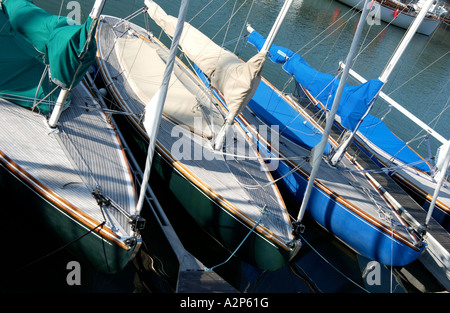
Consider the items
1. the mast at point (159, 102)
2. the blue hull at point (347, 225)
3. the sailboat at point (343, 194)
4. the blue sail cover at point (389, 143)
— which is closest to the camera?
the mast at point (159, 102)

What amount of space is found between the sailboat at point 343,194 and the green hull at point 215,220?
42.2 inches

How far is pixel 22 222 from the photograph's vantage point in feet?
30.6

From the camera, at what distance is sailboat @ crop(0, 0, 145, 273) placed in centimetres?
814

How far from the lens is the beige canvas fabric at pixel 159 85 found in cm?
1173

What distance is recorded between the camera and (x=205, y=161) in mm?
11000

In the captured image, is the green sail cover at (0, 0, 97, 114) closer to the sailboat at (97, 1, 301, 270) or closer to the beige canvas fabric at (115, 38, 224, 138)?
the sailboat at (97, 1, 301, 270)

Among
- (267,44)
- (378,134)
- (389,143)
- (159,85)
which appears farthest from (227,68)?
(389,143)

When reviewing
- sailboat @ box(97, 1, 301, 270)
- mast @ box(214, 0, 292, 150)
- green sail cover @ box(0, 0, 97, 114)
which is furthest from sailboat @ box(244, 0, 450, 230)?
green sail cover @ box(0, 0, 97, 114)

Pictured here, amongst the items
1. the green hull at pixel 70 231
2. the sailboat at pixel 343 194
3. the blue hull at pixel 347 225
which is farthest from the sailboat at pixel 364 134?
the green hull at pixel 70 231

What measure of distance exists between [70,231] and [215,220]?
356cm

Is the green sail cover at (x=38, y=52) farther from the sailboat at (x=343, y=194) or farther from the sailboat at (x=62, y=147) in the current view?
the sailboat at (x=343, y=194)

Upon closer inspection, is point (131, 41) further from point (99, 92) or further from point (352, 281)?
point (352, 281)
